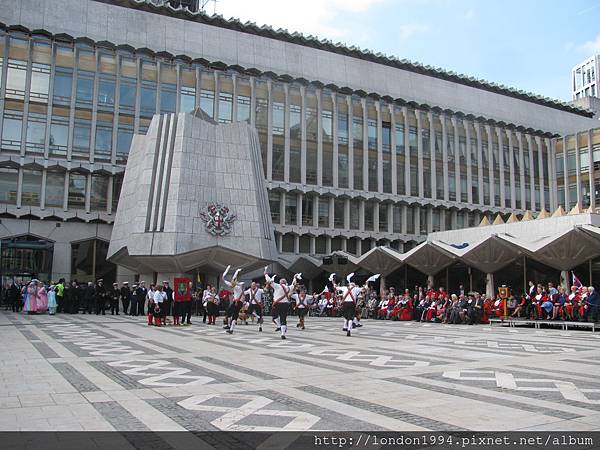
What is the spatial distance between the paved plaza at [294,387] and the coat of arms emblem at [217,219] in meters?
20.5

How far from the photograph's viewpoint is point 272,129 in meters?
54.2

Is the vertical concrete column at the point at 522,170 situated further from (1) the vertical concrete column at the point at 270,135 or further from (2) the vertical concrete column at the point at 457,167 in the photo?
(1) the vertical concrete column at the point at 270,135

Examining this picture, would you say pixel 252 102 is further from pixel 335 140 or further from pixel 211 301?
pixel 211 301

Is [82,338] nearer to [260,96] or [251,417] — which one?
[251,417]

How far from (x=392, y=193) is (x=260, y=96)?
1672cm

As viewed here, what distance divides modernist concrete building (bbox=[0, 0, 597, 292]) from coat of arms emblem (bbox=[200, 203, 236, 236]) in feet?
9.89

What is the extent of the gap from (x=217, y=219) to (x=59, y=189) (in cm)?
1769

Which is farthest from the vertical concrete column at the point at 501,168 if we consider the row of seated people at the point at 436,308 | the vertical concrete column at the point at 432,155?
the row of seated people at the point at 436,308

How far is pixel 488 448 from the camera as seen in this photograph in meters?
5.56

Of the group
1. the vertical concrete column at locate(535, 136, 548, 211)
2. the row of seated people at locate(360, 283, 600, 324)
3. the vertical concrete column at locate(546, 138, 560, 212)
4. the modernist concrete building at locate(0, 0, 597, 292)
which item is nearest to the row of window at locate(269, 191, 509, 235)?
the modernist concrete building at locate(0, 0, 597, 292)

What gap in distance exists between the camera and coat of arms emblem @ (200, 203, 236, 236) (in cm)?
3662

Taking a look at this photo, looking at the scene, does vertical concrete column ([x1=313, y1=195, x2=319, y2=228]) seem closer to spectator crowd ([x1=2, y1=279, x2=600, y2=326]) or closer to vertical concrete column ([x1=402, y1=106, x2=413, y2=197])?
vertical concrete column ([x1=402, y1=106, x2=413, y2=197])

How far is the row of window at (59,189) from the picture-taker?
45.1 meters

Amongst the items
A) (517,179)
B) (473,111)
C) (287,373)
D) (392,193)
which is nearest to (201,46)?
(392,193)
